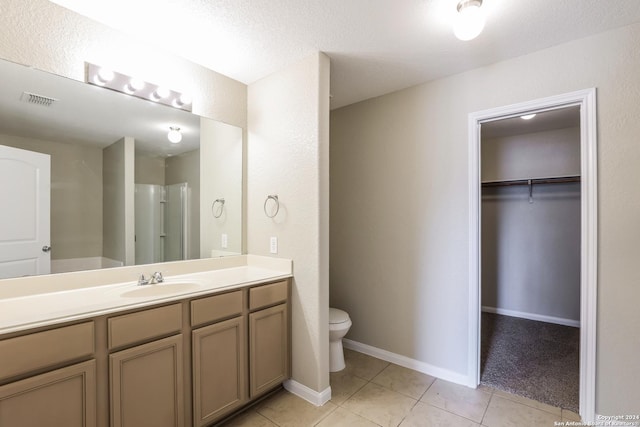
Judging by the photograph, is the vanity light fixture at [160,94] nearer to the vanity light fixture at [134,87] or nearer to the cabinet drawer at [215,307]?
the vanity light fixture at [134,87]

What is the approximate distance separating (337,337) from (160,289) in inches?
54.7

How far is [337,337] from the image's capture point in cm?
241

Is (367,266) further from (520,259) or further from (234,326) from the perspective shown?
(520,259)

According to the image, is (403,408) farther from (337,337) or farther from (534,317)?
(534,317)

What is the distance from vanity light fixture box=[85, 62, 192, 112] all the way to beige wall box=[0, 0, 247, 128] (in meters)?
0.04

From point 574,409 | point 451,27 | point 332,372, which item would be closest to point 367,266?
point 332,372

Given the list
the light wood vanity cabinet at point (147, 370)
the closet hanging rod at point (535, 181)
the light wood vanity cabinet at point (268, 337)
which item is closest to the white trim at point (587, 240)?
the closet hanging rod at point (535, 181)

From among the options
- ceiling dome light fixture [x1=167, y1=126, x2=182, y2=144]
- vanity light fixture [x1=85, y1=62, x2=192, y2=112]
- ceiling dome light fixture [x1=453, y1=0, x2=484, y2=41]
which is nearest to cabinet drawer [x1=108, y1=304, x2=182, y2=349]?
ceiling dome light fixture [x1=167, y1=126, x2=182, y2=144]

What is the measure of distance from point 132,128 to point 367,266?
85.2 inches

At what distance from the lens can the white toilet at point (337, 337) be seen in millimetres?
2375

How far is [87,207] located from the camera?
5.64 feet

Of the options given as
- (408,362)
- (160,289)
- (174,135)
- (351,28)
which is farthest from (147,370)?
(351,28)

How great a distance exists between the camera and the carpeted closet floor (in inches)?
82.9

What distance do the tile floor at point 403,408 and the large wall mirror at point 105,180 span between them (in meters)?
1.18
